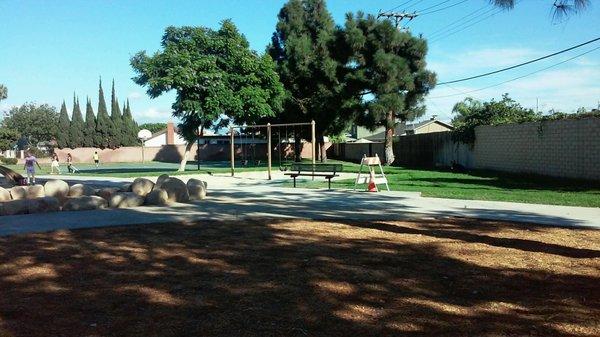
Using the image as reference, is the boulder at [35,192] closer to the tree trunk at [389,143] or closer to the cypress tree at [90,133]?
the tree trunk at [389,143]

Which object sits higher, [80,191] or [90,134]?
[90,134]

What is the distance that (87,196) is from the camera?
12.4m

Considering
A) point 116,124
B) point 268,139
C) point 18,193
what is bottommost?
point 18,193

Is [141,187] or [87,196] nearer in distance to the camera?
[87,196]

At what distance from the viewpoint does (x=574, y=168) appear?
717 inches

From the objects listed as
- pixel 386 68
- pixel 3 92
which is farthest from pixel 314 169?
pixel 3 92

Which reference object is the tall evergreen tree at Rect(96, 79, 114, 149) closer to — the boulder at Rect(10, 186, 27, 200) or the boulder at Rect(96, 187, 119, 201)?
the boulder at Rect(10, 186, 27, 200)

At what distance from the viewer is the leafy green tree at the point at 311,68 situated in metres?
34.9

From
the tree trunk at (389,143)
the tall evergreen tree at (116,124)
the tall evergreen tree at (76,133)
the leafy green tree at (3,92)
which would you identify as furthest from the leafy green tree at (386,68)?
the tall evergreen tree at (76,133)

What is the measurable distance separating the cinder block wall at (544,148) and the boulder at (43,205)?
16059 millimetres

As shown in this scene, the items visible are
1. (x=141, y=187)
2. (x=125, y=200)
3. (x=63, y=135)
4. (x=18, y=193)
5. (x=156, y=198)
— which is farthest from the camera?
(x=63, y=135)

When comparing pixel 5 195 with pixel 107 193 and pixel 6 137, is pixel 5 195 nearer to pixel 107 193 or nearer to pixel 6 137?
pixel 107 193

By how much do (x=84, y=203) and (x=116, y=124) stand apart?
70902 millimetres

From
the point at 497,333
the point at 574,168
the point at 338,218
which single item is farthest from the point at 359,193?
the point at 497,333
